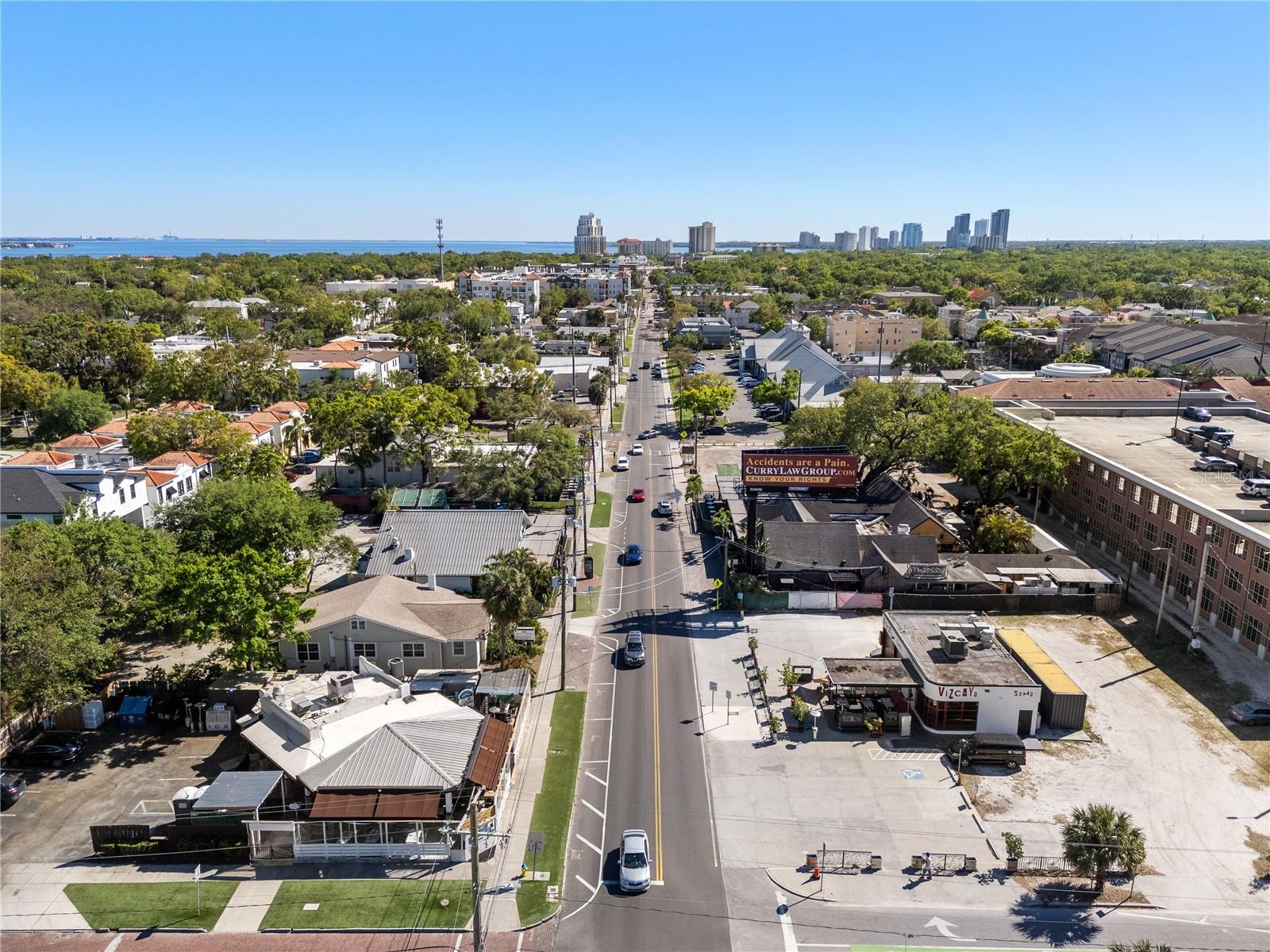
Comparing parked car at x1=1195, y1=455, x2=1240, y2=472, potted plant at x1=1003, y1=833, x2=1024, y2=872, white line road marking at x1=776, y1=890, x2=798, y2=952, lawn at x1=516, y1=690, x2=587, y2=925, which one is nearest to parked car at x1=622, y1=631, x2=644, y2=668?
lawn at x1=516, y1=690, x2=587, y2=925

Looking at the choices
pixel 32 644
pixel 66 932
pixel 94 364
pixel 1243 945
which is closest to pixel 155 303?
pixel 94 364

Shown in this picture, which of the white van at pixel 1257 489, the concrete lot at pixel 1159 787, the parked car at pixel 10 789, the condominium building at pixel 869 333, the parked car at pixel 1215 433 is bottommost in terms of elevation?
the parked car at pixel 10 789

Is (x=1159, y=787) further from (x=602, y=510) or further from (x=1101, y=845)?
(x=602, y=510)

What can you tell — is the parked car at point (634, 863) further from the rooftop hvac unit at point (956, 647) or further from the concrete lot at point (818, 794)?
the rooftop hvac unit at point (956, 647)

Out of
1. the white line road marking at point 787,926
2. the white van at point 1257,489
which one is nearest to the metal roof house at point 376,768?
the white line road marking at point 787,926

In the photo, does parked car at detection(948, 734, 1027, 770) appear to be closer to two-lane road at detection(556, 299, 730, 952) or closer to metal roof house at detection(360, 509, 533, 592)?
two-lane road at detection(556, 299, 730, 952)

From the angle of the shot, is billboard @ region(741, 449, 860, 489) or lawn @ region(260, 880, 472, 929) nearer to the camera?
lawn @ region(260, 880, 472, 929)
